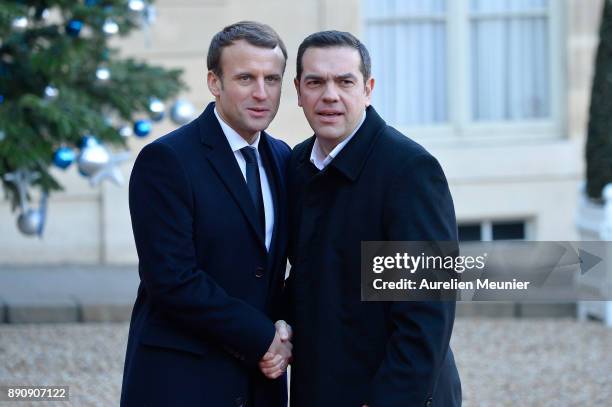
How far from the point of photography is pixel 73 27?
271 inches

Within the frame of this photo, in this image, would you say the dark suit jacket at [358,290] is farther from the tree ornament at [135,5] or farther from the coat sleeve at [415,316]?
the tree ornament at [135,5]

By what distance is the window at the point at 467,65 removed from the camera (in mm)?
11914

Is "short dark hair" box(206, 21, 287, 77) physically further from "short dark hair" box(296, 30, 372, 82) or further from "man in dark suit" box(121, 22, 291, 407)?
"short dark hair" box(296, 30, 372, 82)

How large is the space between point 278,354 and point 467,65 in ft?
29.6

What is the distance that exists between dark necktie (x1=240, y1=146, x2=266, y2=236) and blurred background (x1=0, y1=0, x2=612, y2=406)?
5.38 metres

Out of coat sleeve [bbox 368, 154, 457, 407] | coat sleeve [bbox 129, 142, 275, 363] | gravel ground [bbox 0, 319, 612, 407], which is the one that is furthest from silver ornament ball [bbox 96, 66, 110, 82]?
coat sleeve [bbox 368, 154, 457, 407]

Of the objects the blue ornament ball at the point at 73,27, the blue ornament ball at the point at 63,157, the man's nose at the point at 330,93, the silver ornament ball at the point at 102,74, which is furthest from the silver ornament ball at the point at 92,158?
the man's nose at the point at 330,93

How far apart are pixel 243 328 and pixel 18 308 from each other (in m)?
5.88

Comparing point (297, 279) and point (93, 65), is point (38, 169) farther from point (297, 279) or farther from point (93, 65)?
point (297, 279)

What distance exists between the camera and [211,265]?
3.31 metres

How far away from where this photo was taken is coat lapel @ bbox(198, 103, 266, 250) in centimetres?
336

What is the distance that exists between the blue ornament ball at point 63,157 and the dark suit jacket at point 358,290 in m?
3.69

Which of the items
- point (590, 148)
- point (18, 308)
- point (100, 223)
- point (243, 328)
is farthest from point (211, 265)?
point (100, 223)

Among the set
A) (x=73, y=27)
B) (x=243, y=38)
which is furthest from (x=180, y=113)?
(x=243, y=38)
